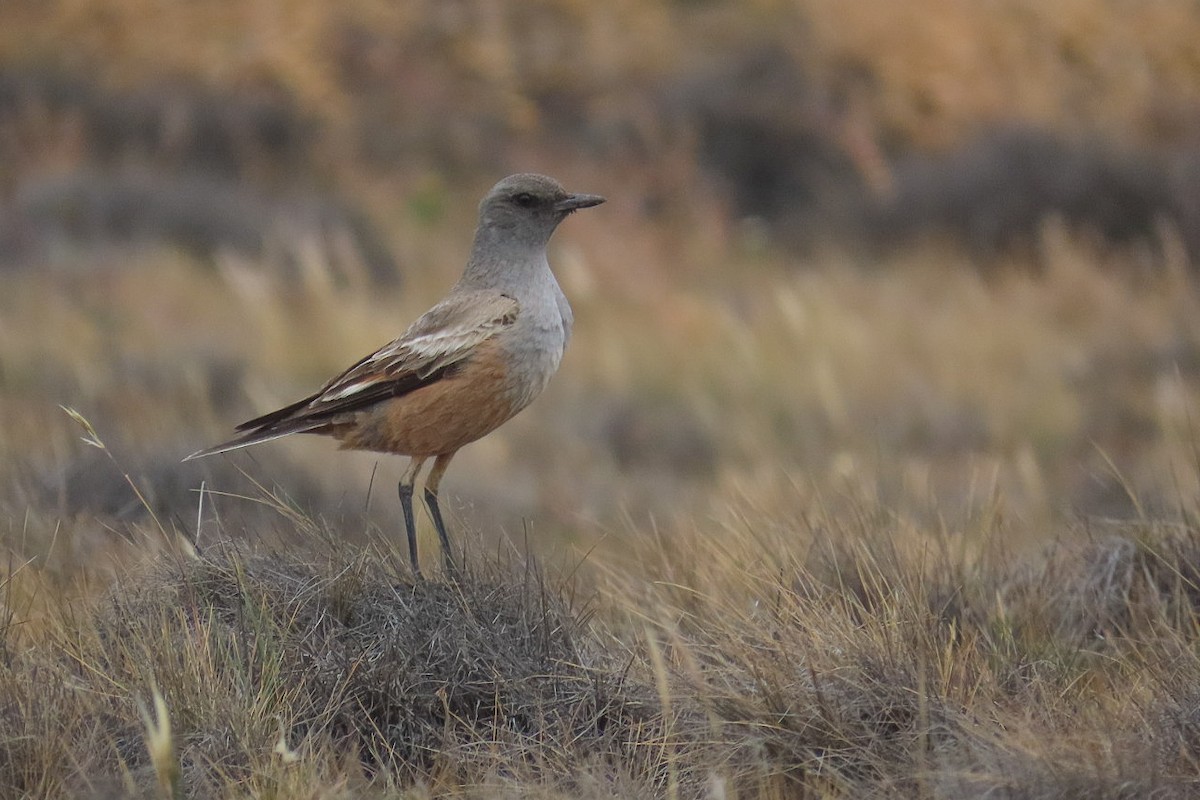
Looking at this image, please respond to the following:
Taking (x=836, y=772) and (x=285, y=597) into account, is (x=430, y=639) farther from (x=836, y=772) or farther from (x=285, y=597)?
(x=836, y=772)

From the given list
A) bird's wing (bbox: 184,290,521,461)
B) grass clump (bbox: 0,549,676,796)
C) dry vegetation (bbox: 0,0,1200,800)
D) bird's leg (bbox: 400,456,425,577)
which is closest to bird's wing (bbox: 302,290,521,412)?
bird's wing (bbox: 184,290,521,461)

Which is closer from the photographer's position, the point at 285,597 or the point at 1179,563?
the point at 285,597

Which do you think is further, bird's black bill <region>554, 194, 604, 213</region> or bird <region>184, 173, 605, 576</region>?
bird's black bill <region>554, 194, 604, 213</region>

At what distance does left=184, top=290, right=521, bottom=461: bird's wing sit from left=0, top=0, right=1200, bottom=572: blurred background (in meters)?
0.21

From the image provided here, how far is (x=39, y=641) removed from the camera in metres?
4.09

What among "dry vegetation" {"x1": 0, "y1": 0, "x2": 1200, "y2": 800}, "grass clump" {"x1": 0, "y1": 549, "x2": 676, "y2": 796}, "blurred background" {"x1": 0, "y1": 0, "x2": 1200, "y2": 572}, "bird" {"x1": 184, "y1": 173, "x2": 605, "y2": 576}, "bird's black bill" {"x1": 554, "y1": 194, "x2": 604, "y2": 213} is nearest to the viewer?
"grass clump" {"x1": 0, "y1": 549, "x2": 676, "y2": 796}

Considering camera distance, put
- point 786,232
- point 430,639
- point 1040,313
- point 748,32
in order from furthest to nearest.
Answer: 1. point 748,32
2. point 786,232
3. point 1040,313
4. point 430,639

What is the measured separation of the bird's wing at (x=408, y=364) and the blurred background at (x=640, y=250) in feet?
0.69

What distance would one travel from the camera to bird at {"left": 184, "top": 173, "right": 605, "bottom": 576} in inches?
180

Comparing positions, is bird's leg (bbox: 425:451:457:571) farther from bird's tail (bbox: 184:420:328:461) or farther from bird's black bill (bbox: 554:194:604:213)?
bird's black bill (bbox: 554:194:604:213)

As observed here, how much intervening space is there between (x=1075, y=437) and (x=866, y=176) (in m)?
6.33

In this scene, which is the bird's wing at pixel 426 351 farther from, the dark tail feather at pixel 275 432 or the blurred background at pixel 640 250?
the blurred background at pixel 640 250

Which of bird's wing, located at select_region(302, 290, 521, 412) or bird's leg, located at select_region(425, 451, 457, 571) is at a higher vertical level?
bird's wing, located at select_region(302, 290, 521, 412)

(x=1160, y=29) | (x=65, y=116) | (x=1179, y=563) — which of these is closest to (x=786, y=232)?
(x=1160, y=29)
